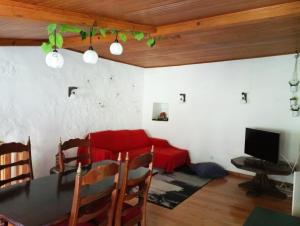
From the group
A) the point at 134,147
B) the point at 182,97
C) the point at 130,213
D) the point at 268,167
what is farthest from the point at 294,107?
the point at 130,213

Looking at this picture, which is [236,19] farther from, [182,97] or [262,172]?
[182,97]

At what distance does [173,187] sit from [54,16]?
306cm

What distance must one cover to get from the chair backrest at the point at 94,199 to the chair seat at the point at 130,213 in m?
0.19

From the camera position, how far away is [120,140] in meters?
5.06

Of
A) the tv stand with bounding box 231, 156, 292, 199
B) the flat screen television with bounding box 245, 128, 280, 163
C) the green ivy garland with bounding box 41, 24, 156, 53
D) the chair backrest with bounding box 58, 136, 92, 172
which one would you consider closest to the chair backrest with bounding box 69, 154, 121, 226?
the chair backrest with bounding box 58, 136, 92, 172

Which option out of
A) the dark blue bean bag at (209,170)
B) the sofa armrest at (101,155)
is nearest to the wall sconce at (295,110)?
the dark blue bean bag at (209,170)

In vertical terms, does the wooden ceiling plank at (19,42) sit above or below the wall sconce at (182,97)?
above

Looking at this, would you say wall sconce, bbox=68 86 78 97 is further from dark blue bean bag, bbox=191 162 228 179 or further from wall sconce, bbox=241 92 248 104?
wall sconce, bbox=241 92 248 104

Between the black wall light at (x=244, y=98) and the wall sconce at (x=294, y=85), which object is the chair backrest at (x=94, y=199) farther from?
the wall sconce at (x=294, y=85)

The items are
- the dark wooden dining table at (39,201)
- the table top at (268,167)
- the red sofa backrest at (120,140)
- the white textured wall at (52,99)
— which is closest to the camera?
the dark wooden dining table at (39,201)

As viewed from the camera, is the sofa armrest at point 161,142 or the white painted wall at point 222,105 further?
the sofa armrest at point 161,142

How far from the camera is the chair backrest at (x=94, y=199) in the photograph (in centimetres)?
151

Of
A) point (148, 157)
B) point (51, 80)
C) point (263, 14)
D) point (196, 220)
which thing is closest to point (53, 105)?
point (51, 80)

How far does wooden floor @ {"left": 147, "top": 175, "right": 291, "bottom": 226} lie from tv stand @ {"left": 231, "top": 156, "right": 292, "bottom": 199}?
0.50 ft
